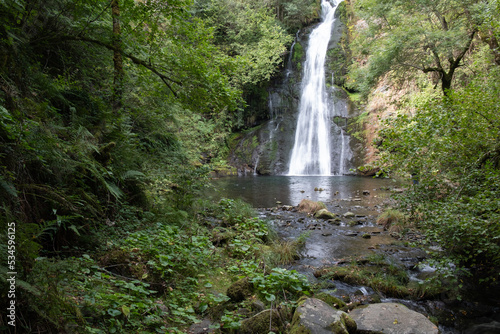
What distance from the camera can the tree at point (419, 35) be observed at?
30.7ft

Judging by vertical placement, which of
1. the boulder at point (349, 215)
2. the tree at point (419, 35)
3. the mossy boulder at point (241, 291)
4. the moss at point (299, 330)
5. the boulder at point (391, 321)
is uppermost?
the tree at point (419, 35)

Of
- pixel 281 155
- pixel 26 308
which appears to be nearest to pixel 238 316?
pixel 26 308

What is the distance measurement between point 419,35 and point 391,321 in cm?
992

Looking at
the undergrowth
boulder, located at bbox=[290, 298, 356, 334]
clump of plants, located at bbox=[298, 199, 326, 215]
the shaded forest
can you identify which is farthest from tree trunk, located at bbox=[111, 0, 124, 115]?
clump of plants, located at bbox=[298, 199, 326, 215]

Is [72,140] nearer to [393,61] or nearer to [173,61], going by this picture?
[173,61]

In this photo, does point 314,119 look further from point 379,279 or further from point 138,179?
point 138,179

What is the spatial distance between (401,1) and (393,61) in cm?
212

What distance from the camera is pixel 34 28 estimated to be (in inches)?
168

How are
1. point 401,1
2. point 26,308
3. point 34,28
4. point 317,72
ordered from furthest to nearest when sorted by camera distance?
point 317,72, point 401,1, point 34,28, point 26,308

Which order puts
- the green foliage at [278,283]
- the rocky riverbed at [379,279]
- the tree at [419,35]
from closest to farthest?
the green foliage at [278,283]
the rocky riverbed at [379,279]
the tree at [419,35]

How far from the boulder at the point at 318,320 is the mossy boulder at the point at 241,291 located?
684mm

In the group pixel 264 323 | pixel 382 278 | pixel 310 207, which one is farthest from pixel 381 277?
pixel 310 207

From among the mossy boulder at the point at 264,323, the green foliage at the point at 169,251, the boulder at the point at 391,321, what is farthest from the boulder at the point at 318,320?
the green foliage at the point at 169,251

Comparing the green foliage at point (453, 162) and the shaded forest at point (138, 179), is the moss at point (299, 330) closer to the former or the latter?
Answer: the shaded forest at point (138, 179)
